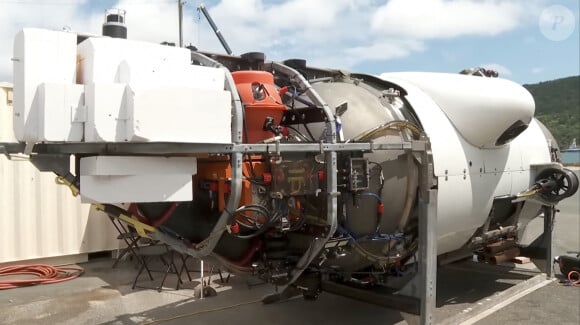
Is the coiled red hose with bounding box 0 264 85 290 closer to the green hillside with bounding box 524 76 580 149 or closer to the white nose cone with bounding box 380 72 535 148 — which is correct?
the white nose cone with bounding box 380 72 535 148

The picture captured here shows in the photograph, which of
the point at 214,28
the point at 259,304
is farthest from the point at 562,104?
the point at 259,304

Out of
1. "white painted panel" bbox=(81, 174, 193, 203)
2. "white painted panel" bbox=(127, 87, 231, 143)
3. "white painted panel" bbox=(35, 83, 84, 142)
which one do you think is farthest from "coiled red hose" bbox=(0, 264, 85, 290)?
"white painted panel" bbox=(127, 87, 231, 143)

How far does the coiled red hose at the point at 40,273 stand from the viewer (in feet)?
21.3

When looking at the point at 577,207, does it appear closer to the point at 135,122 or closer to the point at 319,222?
the point at 319,222

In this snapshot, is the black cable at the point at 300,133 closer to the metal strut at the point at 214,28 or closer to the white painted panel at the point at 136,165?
the white painted panel at the point at 136,165

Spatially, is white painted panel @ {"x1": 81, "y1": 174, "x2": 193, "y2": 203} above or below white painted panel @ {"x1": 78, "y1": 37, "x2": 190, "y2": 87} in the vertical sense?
below

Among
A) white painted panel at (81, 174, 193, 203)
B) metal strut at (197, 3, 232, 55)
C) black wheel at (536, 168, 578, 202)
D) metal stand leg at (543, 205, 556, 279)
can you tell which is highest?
metal strut at (197, 3, 232, 55)

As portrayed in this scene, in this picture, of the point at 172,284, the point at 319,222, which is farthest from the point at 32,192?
the point at 319,222

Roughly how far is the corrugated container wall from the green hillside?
2805 inches

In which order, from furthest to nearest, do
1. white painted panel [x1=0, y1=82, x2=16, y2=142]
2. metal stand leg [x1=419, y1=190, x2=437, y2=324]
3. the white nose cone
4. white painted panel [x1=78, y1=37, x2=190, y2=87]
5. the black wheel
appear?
white painted panel [x1=0, y1=82, x2=16, y2=142], the black wheel, the white nose cone, metal stand leg [x1=419, y1=190, x2=437, y2=324], white painted panel [x1=78, y1=37, x2=190, y2=87]

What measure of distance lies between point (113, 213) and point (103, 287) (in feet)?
11.2

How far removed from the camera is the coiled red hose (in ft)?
21.3

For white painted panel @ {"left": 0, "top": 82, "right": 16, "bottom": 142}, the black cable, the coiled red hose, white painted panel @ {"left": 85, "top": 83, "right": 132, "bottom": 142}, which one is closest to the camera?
white painted panel @ {"left": 85, "top": 83, "right": 132, "bottom": 142}

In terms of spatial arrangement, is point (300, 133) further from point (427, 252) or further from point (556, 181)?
point (556, 181)
